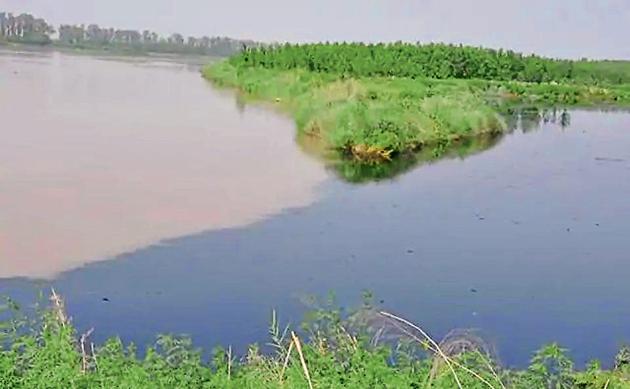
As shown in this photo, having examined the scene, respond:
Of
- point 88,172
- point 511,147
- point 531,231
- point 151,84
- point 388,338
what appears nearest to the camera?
point 388,338

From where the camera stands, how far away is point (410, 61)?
35688 mm

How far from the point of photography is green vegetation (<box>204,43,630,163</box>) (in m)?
15.3

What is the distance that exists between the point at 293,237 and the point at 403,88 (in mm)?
16006

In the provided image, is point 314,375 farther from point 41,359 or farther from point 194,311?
point 194,311

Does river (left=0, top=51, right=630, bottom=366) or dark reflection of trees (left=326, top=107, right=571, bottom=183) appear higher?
river (left=0, top=51, right=630, bottom=366)

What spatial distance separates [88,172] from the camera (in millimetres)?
11484

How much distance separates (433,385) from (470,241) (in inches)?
208

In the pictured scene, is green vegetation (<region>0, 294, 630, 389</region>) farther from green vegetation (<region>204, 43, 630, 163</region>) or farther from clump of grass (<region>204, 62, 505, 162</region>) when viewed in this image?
clump of grass (<region>204, 62, 505, 162</region>)

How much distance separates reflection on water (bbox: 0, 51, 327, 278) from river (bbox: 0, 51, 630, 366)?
36 mm

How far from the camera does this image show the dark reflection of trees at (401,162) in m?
12.6

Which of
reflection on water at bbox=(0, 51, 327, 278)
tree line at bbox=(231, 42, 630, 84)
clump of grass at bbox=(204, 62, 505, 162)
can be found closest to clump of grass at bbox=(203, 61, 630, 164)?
clump of grass at bbox=(204, 62, 505, 162)

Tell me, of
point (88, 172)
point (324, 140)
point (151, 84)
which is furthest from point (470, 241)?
point (151, 84)

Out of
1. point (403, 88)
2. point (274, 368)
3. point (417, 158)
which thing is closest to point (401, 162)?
point (417, 158)

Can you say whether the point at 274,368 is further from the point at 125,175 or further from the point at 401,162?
the point at 401,162
